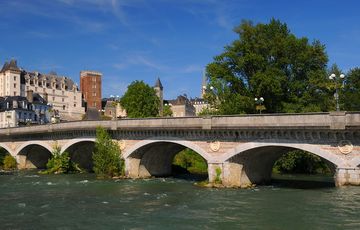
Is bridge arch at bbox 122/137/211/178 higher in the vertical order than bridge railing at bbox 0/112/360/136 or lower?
lower

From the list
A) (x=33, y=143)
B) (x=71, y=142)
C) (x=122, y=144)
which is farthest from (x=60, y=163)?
(x=122, y=144)

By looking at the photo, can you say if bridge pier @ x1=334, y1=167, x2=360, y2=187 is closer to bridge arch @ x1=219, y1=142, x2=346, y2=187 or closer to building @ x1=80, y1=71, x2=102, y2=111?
bridge arch @ x1=219, y1=142, x2=346, y2=187

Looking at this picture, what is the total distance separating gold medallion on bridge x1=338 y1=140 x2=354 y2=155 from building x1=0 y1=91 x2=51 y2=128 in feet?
265

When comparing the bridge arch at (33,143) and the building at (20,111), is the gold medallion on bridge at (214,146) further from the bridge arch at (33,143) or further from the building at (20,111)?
the building at (20,111)

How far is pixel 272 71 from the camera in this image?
1989 inches

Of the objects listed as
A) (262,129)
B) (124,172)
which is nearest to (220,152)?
Result: (262,129)

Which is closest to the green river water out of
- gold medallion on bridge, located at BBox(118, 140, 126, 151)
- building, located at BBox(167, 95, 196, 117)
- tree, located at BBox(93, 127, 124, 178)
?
tree, located at BBox(93, 127, 124, 178)

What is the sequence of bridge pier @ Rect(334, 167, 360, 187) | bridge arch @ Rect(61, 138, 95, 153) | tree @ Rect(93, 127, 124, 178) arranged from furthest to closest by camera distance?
bridge arch @ Rect(61, 138, 95, 153) < tree @ Rect(93, 127, 124, 178) < bridge pier @ Rect(334, 167, 360, 187)

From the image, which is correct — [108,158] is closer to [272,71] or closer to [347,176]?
[272,71]

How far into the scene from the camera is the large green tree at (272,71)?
50531 millimetres

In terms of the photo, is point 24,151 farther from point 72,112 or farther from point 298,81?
point 72,112

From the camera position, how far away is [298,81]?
51.5 meters

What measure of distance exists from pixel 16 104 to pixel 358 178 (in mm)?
88718

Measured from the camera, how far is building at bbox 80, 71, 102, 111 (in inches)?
5625
